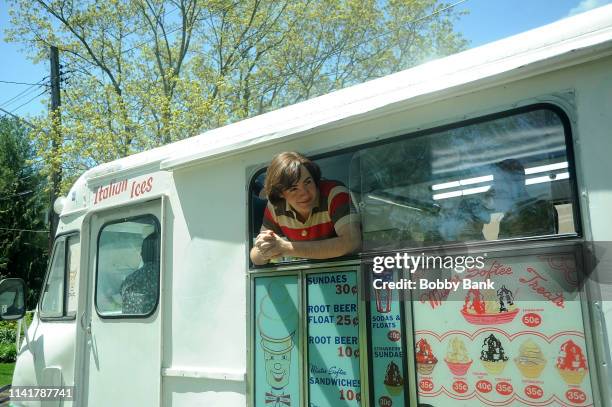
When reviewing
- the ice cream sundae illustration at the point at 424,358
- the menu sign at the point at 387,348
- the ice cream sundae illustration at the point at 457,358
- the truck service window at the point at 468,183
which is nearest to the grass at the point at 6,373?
the menu sign at the point at 387,348

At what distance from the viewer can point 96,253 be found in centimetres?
437

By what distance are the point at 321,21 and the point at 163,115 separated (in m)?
6.30

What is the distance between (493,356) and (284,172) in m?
1.36

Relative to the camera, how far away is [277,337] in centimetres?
303

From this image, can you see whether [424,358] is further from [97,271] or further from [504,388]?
[97,271]

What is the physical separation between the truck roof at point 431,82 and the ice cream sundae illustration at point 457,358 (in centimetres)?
107

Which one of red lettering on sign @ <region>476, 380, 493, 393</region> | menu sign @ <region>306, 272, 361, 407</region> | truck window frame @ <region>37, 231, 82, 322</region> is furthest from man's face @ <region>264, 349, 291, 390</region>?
truck window frame @ <region>37, 231, 82, 322</region>

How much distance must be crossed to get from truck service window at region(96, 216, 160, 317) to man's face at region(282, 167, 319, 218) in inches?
50.6

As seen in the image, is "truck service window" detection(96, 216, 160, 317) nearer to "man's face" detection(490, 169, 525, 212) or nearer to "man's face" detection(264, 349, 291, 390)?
"man's face" detection(264, 349, 291, 390)

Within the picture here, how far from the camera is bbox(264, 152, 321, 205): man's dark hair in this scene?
2.94 meters

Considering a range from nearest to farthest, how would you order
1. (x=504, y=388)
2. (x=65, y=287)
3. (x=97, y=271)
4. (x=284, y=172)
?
(x=504, y=388), (x=284, y=172), (x=97, y=271), (x=65, y=287)

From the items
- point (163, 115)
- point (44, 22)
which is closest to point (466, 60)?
point (163, 115)

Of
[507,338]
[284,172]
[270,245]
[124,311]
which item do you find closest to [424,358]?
[507,338]

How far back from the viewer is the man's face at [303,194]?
297 centimetres
